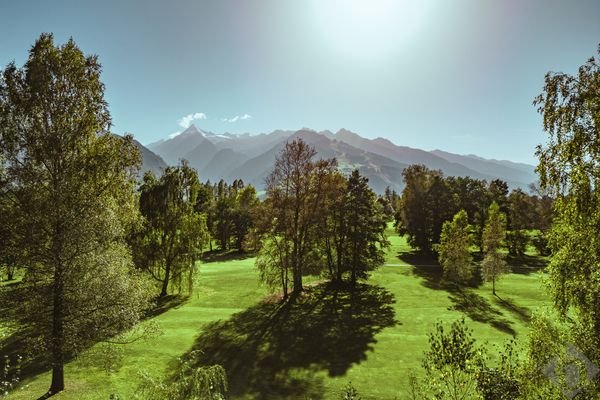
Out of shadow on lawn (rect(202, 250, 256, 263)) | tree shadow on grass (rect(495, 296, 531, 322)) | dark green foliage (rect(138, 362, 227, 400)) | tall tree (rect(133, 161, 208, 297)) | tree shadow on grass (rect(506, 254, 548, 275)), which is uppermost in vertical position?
tall tree (rect(133, 161, 208, 297))

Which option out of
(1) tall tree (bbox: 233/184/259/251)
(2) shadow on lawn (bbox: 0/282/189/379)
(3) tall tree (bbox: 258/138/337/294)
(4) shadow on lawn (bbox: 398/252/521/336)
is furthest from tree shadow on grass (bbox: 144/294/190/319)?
(1) tall tree (bbox: 233/184/259/251)

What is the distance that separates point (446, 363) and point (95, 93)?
68.7ft

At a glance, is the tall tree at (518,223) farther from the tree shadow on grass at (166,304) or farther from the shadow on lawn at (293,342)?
the tree shadow on grass at (166,304)

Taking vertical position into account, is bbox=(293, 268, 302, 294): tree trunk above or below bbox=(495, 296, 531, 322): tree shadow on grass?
above

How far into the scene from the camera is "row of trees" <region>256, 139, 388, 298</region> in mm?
42906

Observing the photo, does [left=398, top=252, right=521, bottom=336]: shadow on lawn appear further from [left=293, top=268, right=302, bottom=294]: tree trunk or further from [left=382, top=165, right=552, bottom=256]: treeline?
[left=293, top=268, right=302, bottom=294]: tree trunk

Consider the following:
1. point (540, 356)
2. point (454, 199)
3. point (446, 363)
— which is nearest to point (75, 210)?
point (446, 363)

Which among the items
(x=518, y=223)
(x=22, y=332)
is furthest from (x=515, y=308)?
(x=22, y=332)

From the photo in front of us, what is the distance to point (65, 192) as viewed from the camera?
704 inches

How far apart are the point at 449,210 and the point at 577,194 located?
7111 cm

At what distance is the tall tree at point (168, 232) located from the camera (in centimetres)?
4459

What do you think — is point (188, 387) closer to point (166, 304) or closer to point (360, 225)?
point (166, 304)

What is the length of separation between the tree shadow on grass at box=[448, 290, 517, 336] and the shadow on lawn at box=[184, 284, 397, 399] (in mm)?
8288

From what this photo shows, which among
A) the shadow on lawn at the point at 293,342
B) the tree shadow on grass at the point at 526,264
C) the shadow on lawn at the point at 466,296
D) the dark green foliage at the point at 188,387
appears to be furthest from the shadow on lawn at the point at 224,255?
the dark green foliage at the point at 188,387
